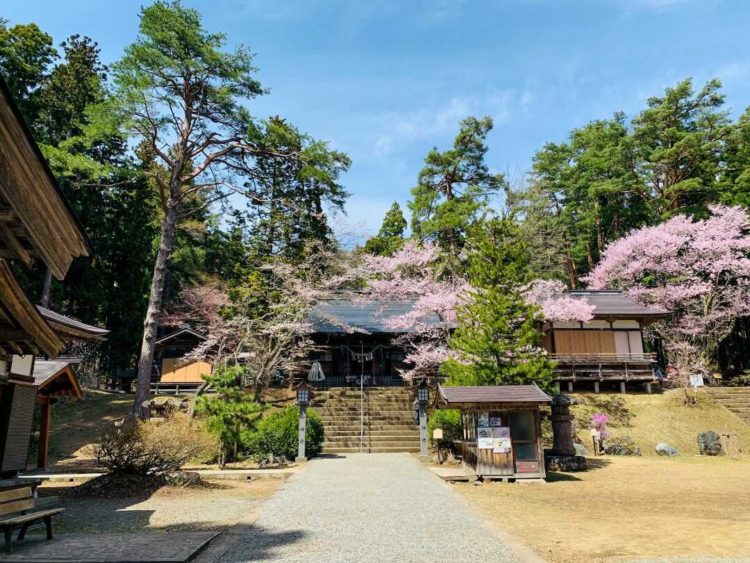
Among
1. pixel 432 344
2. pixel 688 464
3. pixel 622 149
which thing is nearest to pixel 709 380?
pixel 688 464

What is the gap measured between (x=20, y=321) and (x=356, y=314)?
22160 mm

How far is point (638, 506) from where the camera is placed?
341 inches

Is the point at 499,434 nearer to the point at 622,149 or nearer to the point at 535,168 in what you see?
the point at 622,149

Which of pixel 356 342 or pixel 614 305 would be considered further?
pixel 356 342

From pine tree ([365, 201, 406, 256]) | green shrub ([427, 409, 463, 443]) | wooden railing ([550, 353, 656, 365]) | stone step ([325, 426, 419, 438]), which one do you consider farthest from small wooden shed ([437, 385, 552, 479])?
pine tree ([365, 201, 406, 256])

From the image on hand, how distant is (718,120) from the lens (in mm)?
30328

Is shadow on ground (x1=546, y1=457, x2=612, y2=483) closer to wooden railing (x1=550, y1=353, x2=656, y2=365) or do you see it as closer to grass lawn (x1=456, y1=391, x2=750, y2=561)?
grass lawn (x1=456, y1=391, x2=750, y2=561)

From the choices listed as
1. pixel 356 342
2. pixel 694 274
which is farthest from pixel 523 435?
pixel 694 274

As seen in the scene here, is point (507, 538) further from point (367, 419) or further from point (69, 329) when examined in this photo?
point (367, 419)

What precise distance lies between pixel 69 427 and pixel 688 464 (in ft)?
69.7

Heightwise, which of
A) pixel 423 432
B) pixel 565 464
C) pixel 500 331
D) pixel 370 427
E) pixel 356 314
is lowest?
pixel 565 464

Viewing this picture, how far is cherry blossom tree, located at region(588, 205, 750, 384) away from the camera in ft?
80.1

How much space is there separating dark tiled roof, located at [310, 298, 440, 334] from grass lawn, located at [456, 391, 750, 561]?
35.8 feet

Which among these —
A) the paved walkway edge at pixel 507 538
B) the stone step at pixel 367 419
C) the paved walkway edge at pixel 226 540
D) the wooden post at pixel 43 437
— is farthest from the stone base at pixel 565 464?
the wooden post at pixel 43 437
